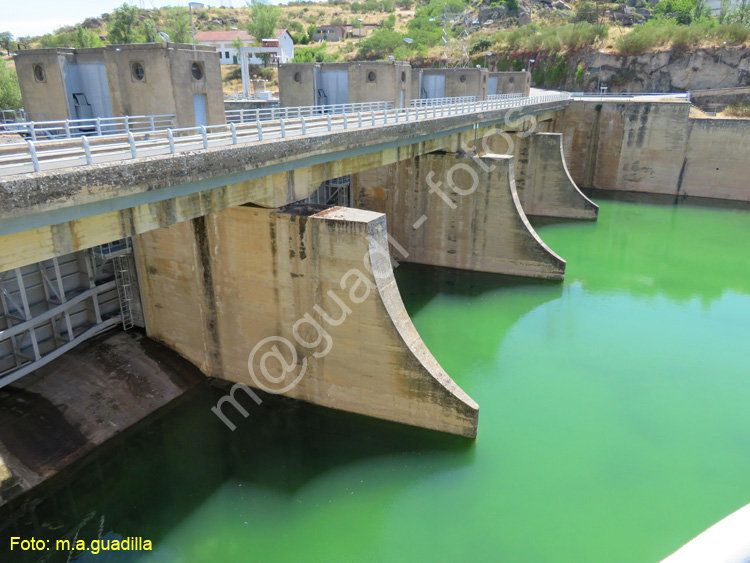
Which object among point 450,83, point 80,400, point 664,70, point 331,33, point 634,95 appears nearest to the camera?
point 80,400

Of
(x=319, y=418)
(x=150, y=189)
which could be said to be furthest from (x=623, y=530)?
(x=150, y=189)

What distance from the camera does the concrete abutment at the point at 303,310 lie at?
13805mm

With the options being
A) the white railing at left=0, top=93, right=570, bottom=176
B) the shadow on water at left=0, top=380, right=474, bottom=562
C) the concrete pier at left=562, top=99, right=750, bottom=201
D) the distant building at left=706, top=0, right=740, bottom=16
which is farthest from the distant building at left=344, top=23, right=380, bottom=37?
the shadow on water at left=0, top=380, right=474, bottom=562

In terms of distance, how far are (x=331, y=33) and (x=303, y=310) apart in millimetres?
109555

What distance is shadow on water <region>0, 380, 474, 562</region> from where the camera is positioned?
1183cm

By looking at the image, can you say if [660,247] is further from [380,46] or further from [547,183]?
[380,46]

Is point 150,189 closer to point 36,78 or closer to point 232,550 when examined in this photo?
point 232,550

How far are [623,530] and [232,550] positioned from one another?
7.72 meters

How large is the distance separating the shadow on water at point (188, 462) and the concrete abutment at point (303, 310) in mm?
484

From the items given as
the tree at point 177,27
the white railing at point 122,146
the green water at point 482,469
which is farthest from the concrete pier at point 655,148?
the tree at point 177,27

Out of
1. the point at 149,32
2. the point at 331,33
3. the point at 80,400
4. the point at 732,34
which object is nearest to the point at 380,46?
the point at 331,33

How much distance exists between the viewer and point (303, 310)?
1461 cm

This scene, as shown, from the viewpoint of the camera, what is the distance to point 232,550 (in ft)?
36.9

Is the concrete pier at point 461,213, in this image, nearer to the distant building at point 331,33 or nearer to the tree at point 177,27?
the tree at point 177,27
